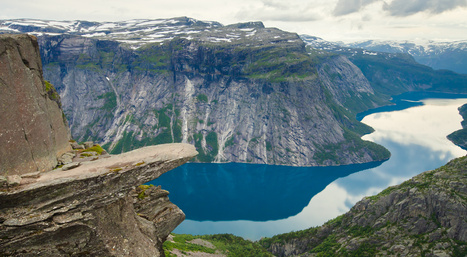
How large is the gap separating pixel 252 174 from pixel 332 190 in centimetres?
4445

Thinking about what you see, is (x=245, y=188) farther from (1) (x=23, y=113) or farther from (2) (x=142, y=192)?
(1) (x=23, y=113)

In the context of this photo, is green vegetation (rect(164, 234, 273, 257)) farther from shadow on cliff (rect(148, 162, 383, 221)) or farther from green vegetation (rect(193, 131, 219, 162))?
green vegetation (rect(193, 131, 219, 162))

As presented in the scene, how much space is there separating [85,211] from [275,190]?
130m

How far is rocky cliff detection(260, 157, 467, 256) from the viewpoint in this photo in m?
48.3

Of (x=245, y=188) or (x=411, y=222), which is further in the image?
(x=245, y=188)

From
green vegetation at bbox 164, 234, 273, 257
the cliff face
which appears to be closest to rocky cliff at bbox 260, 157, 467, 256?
green vegetation at bbox 164, 234, 273, 257

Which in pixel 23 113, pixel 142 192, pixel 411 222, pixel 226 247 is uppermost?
pixel 23 113

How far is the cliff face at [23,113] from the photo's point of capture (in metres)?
19.8

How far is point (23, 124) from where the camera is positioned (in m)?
21.2

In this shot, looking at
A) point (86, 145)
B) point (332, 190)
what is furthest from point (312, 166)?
point (86, 145)

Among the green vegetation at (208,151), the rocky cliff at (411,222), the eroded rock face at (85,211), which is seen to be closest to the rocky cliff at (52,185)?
the eroded rock face at (85,211)

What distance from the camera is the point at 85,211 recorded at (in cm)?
1998

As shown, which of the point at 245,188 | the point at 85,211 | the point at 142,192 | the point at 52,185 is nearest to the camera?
the point at 52,185

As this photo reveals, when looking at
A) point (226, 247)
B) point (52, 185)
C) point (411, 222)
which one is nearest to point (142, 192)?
point (52, 185)
